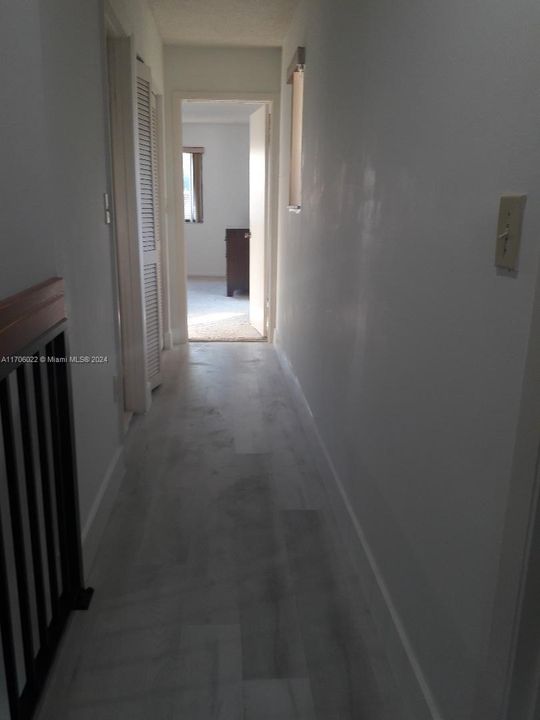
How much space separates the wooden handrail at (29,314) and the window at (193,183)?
25.2ft

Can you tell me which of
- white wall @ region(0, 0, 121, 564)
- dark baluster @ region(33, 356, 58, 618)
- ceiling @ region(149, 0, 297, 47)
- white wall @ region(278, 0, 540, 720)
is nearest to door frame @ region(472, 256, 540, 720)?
white wall @ region(278, 0, 540, 720)

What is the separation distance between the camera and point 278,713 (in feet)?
4.89

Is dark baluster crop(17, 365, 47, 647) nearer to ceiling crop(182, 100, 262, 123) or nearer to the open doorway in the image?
the open doorway

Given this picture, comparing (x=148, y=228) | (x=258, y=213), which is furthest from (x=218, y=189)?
(x=148, y=228)

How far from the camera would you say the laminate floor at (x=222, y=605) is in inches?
60.2

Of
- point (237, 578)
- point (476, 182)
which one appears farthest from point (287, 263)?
point (476, 182)

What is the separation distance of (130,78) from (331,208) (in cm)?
144

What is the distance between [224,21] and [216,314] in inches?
124

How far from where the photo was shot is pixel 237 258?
25.0ft

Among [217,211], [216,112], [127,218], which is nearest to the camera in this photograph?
[127,218]

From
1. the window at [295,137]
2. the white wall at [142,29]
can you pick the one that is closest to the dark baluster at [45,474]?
the white wall at [142,29]

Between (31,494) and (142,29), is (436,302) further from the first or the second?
(142,29)

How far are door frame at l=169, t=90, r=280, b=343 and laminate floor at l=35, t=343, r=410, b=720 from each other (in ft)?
7.54

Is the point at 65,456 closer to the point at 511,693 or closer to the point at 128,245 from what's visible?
the point at 511,693
